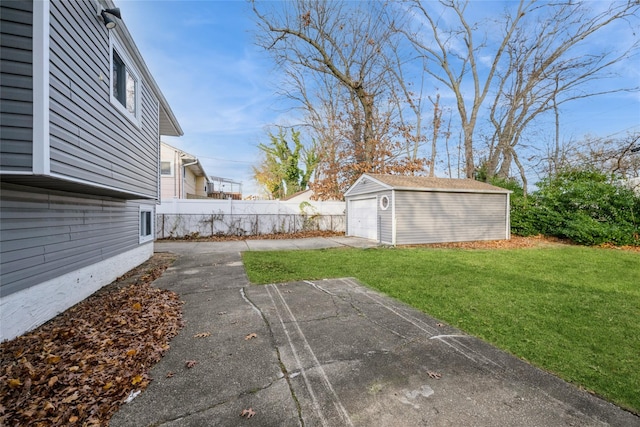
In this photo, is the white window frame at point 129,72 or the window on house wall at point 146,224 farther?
the window on house wall at point 146,224

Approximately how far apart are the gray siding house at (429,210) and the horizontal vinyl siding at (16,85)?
9.87m

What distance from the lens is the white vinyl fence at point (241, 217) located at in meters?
13.5

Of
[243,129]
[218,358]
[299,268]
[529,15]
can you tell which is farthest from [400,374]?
[243,129]

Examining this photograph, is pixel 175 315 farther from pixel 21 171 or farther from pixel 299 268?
pixel 299 268

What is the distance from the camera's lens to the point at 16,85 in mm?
2816

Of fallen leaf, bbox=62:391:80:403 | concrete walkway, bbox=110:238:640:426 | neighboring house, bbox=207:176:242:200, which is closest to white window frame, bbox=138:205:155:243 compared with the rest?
concrete walkway, bbox=110:238:640:426

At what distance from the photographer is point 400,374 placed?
97.8 inches

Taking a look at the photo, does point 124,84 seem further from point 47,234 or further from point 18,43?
point 47,234

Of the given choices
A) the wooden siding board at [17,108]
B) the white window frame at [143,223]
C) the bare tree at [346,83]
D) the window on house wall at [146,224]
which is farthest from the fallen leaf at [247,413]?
the bare tree at [346,83]

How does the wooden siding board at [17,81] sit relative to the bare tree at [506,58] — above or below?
below

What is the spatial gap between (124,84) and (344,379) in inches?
247

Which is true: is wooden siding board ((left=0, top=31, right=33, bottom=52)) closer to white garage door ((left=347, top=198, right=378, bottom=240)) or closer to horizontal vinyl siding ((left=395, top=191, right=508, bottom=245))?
horizontal vinyl siding ((left=395, top=191, right=508, bottom=245))

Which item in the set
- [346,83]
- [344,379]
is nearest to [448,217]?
[346,83]

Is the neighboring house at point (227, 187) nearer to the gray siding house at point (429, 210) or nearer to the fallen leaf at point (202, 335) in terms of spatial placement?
the gray siding house at point (429, 210)
